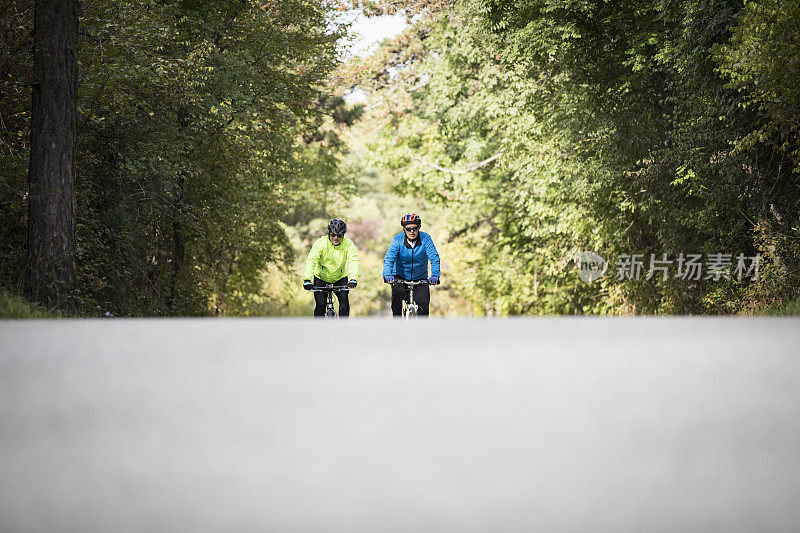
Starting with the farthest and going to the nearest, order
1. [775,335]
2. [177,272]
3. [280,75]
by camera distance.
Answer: [280,75]
[177,272]
[775,335]

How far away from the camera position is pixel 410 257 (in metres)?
14.3

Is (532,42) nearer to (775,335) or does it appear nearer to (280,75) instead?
(280,75)

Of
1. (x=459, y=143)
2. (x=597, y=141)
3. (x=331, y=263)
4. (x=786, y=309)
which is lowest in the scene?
(x=786, y=309)

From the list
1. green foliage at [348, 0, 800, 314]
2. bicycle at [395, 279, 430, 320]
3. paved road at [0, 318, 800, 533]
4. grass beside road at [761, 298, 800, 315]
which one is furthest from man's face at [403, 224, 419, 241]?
green foliage at [348, 0, 800, 314]

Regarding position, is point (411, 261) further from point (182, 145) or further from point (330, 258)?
point (182, 145)

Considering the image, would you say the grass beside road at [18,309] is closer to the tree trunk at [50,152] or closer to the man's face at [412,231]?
the tree trunk at [50,152]

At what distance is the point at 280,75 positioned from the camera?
27297mm

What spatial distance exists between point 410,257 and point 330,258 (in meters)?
1.43

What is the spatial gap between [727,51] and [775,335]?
941cm

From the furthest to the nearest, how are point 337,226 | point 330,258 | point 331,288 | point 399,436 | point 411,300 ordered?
point 330,258
point 331,288
point 337,226
point 411,300
point 399,436

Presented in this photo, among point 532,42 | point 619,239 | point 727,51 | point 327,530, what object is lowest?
point 327,530

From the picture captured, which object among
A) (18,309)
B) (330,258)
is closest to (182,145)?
(330,258)

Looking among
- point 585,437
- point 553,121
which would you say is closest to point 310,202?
point 553,121

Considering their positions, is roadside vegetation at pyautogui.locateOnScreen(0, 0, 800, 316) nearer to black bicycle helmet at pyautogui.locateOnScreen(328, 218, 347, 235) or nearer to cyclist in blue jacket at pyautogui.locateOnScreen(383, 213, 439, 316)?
black bicycle helmet at pyautogui.locateOnScreen(328, 218, 347, 235)
